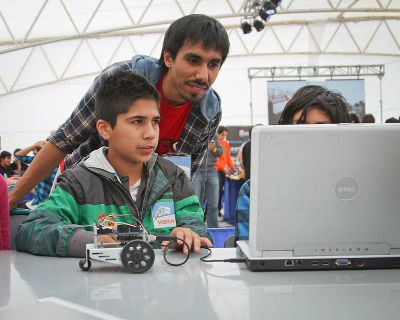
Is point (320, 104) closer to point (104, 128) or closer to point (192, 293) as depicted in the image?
point (104, 128)

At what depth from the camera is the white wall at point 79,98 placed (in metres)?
12.6

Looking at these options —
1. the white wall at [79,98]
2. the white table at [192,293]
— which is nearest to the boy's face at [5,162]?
the white wall at [79,98]

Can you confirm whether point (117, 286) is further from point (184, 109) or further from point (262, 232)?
point (184, 109)

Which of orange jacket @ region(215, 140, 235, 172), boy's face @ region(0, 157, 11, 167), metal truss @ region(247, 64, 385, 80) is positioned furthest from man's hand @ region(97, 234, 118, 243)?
metal truss @ region(247, 64, 385, 80)

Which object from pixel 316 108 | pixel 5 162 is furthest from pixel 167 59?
pixel 5 162

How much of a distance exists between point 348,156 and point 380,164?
0.22 feet

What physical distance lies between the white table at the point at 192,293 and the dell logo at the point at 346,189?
0.52 feet

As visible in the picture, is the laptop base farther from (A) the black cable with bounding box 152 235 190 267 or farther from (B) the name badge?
(B) the name badge

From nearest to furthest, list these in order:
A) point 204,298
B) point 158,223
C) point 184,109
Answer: point 204,298
point 158,223
point 184,109

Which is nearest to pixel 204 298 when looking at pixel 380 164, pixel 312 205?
pixel 312 205

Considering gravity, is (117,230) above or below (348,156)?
below

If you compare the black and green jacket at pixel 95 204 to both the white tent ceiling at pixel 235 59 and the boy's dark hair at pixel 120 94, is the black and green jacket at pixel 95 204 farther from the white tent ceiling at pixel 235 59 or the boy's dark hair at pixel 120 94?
the white tent ceiling at pixel 235 59

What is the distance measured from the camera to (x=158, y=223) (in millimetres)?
1483

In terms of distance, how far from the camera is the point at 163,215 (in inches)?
59.3
